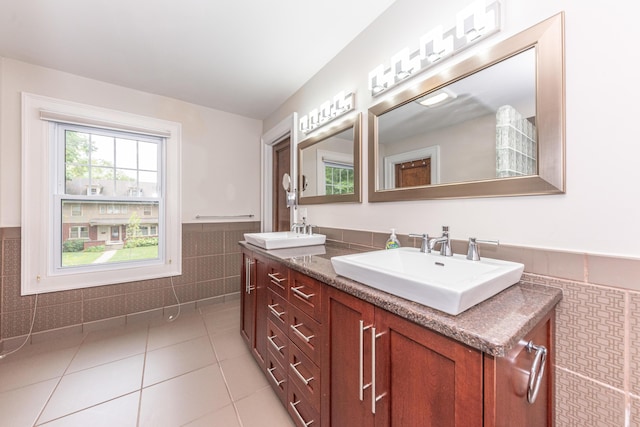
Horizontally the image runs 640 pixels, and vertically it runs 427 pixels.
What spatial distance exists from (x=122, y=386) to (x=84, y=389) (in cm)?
22

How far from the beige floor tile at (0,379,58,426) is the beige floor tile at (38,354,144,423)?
4 centimetres

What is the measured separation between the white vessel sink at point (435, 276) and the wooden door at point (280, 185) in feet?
6.10

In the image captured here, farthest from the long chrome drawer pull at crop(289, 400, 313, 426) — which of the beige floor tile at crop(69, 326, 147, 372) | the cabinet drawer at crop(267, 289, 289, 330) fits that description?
the beige floor tile at crop(69, 326, 147, 372)

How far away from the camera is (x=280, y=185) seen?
3062 mm

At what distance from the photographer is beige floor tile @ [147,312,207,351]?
6.95 feet

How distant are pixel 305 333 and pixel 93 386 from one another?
1575mm

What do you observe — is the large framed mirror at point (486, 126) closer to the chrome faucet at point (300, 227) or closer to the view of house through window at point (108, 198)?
the chrome faucet at point (300, 227)

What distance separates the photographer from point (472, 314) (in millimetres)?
654

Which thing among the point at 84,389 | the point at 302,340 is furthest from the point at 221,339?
the point at 302,340

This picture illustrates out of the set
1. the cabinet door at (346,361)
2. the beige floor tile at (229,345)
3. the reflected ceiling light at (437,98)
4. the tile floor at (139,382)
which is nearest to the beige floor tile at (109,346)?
the tile floor at (139,382)

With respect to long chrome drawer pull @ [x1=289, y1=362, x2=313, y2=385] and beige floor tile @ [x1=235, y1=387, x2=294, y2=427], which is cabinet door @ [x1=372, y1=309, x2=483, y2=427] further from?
beige floor tile @ [x1=235, y1=387, x2=294, y2=427]

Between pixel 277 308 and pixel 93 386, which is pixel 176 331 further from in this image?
pixel 277 308

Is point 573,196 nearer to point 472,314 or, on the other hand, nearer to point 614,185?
point 614,185

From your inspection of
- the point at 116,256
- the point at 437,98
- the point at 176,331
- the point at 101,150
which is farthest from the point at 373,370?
the point at 101,150
